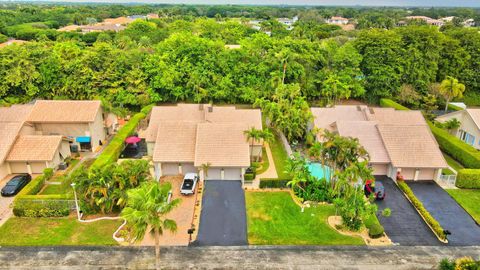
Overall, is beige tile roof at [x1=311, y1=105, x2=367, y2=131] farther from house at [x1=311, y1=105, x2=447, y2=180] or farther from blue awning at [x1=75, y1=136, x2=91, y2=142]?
blue awning at [x1=75, y1=136, x2=91, y2=142]

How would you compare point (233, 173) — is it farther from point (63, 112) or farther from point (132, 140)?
point (63, 112)

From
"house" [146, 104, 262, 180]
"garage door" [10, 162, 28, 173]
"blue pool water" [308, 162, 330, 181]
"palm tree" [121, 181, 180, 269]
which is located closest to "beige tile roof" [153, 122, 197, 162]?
"house" [146, 104, 262, 180]

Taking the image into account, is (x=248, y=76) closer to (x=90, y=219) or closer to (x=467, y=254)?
(x=90, y=219)

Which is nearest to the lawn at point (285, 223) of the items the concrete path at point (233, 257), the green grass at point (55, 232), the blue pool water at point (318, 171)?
the concrete path at point (233, 257)

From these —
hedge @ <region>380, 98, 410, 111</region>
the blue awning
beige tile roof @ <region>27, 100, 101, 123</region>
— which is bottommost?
the blue awning

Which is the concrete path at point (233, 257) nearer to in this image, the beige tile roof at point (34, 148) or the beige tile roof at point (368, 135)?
the beige tile roof at point (368, 135)
